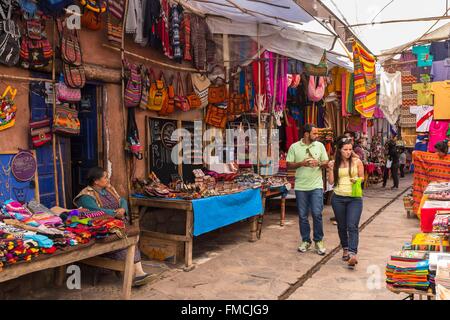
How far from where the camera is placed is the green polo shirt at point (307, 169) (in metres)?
5.89

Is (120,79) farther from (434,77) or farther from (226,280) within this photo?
(434,77)

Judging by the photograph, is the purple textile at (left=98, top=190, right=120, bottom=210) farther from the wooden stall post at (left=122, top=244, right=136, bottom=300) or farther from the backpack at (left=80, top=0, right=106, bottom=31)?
the backpack at (left=80, top=0, right=106, bottom=31)

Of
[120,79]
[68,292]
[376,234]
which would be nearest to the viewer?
[68,292]

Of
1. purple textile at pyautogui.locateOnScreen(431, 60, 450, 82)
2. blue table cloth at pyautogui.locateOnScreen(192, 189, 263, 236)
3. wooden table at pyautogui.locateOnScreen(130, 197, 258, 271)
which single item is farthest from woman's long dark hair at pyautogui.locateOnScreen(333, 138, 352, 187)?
purple textile at pyautogui.locateOnScreen(431, 60, 450, 82)

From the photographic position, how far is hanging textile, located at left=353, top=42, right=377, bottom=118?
8617 millimetres

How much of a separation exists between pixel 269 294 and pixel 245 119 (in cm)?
501

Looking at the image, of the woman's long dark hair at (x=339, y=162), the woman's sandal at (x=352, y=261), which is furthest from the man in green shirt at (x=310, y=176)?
the woman's sandal at (x=352, y=261)

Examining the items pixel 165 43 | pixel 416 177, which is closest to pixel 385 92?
pixel 416 177

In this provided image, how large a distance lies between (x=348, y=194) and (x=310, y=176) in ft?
2.15

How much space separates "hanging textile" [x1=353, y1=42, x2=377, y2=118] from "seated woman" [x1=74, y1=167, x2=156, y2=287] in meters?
5.90

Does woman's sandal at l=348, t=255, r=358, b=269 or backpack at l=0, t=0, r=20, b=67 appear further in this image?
woman's sandal at l=348, t=255, r=358, b=269

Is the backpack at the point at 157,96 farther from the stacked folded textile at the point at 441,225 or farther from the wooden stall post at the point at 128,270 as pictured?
the stacked folded textile at the point at 441,225

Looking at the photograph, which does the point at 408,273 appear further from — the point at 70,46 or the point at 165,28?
the point at 165,28

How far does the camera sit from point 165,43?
6.38 metres
